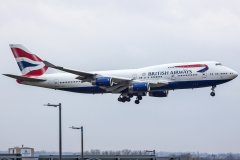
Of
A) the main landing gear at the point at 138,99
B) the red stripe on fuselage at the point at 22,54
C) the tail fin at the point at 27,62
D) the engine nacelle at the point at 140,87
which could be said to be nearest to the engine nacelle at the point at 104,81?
the engine nacelle at the point at 140,87

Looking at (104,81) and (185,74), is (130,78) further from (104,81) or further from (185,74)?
(185,74)

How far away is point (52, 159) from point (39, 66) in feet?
73.7

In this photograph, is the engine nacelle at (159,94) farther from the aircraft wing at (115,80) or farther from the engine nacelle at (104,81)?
the engine nacelle at (104,81)

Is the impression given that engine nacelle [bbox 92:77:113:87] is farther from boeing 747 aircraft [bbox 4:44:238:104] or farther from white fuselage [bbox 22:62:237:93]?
white fuselage [bbox 22:62:237:93]

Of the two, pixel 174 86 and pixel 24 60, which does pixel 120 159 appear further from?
pixel 24 60

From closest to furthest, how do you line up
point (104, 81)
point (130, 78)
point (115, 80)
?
1. point (104, 81)
2. point (115, 80)
3. point (130, 78)

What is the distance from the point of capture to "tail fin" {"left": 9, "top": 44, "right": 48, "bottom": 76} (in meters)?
115

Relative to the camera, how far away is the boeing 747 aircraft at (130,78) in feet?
327

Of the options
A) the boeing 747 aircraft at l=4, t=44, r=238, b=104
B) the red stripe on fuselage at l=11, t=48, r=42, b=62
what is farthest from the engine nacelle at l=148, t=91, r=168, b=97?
the red stripe on fuselage at l=11, t=48, r=42, b=62

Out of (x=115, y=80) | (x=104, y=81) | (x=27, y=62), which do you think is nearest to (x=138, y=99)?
(x=115, y=80)

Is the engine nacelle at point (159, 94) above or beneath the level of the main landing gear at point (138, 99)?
above

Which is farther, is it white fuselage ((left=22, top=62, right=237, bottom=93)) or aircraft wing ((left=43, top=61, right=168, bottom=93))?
aircraft wing ((left=43, top=61, right=168, bottom=93))

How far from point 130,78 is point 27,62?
2112 cm

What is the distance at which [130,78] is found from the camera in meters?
106
